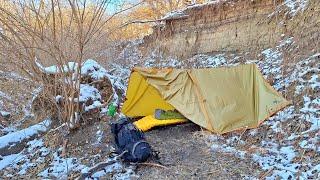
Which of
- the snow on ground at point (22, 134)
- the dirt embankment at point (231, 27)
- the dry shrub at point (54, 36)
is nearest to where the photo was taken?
the dry shrub at point (54, 36)

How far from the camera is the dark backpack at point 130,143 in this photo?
6223 millimetres

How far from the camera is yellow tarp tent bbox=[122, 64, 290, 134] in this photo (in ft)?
25.3

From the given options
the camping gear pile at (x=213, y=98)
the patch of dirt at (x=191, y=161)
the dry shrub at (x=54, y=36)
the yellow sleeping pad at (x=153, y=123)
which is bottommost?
the patch of dirt at (x=191, y=161)

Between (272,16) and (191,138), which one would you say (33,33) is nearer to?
(191,138)

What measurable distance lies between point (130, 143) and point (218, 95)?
8.15 ft

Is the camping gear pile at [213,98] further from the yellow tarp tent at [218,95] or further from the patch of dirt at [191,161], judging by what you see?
the patch of dirt at [191,161]

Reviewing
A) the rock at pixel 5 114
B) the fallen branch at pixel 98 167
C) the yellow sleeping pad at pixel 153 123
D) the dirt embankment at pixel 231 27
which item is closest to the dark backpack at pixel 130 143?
the fallen branch at pixel 98 167

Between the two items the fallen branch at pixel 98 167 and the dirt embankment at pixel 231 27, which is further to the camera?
the dirt embankment at pixel 231 27

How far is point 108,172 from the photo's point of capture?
6.18 m

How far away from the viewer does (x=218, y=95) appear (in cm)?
804

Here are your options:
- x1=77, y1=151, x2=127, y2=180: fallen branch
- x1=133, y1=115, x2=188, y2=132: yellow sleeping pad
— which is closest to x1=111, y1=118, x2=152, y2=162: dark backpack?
x1=77, y1=151, x2=127, y2=180: fallen branch

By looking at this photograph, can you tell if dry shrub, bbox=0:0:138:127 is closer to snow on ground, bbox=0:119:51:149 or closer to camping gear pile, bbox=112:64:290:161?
snow on ground, bbox=0:119:51:149

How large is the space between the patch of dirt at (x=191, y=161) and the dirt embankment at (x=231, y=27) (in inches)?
187

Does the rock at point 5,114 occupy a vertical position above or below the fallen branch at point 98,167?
above
